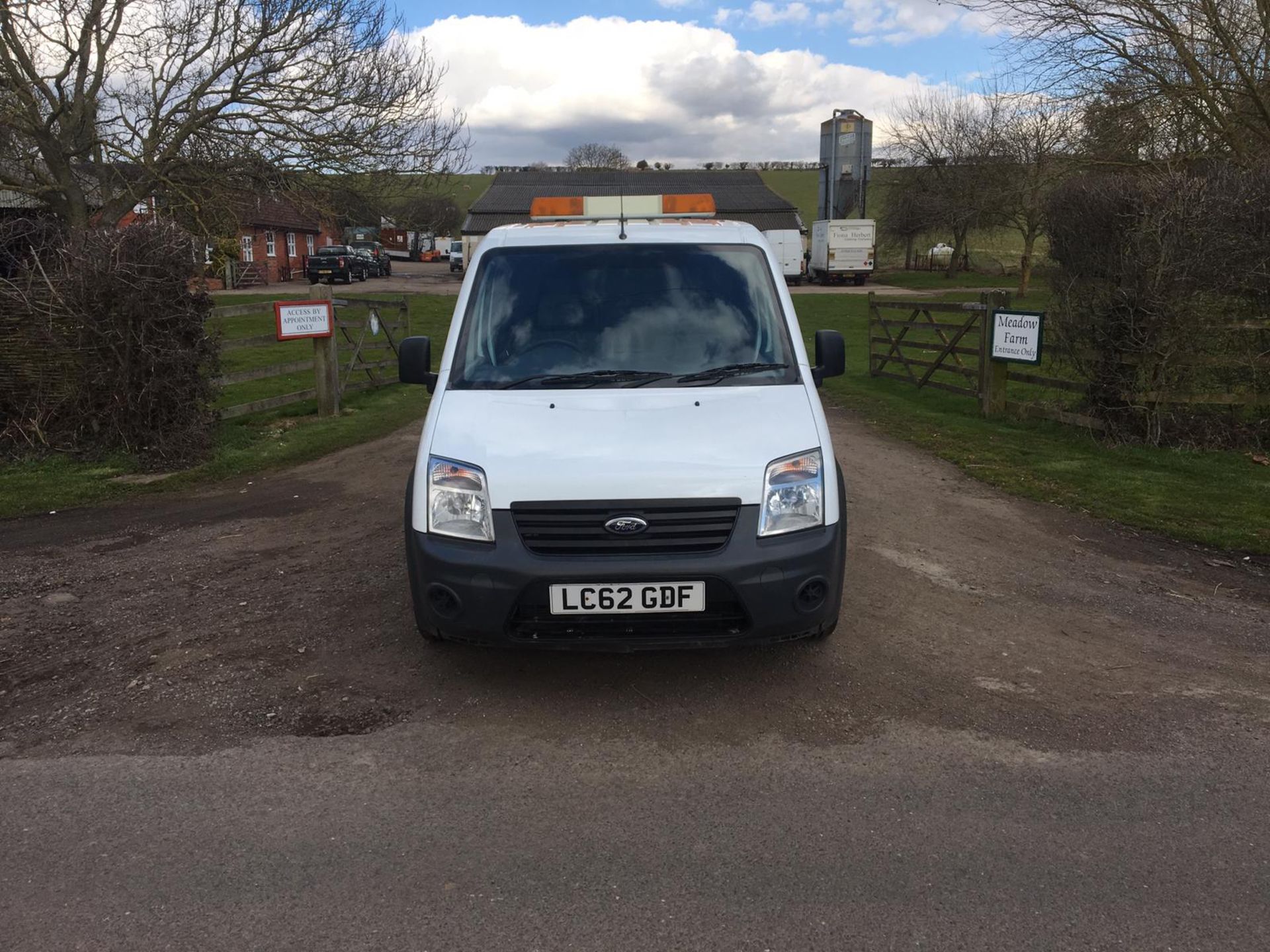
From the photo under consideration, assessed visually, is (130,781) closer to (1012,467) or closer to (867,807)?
(867,807)

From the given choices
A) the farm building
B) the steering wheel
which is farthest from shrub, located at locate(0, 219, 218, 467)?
the farm building

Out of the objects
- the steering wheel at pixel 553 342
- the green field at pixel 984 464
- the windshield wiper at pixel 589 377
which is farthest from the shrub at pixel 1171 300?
the steering wheel at pixel 553 342

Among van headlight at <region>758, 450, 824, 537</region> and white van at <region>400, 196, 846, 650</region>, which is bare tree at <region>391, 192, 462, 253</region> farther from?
van headlight at <region>758, 450, 824, 537</region>

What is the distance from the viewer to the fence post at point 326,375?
494 inches

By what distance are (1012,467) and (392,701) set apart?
7017mm

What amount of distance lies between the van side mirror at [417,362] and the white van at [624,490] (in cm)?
25

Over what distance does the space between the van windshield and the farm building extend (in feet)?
156

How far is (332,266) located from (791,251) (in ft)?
75.5

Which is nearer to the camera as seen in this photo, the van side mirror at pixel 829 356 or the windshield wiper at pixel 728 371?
the windshield wiper at pixel 728 371

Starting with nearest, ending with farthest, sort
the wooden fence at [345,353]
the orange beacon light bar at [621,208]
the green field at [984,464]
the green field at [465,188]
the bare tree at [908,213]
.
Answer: the orange beacon light bar at [621,208], the green field at [984,464], the wooden fence at [345,353], the green field at [465,188], the bare tree at [908,213]

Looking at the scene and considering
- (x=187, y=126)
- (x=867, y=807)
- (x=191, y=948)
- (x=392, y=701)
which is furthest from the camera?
(x=187, y=126)

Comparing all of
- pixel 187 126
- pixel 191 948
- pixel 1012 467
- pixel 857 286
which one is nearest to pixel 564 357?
pixel 191 948

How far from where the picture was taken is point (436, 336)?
79.4 feet

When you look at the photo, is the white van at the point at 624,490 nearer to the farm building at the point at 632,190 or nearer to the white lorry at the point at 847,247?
the white lorry at the point at 847,247
